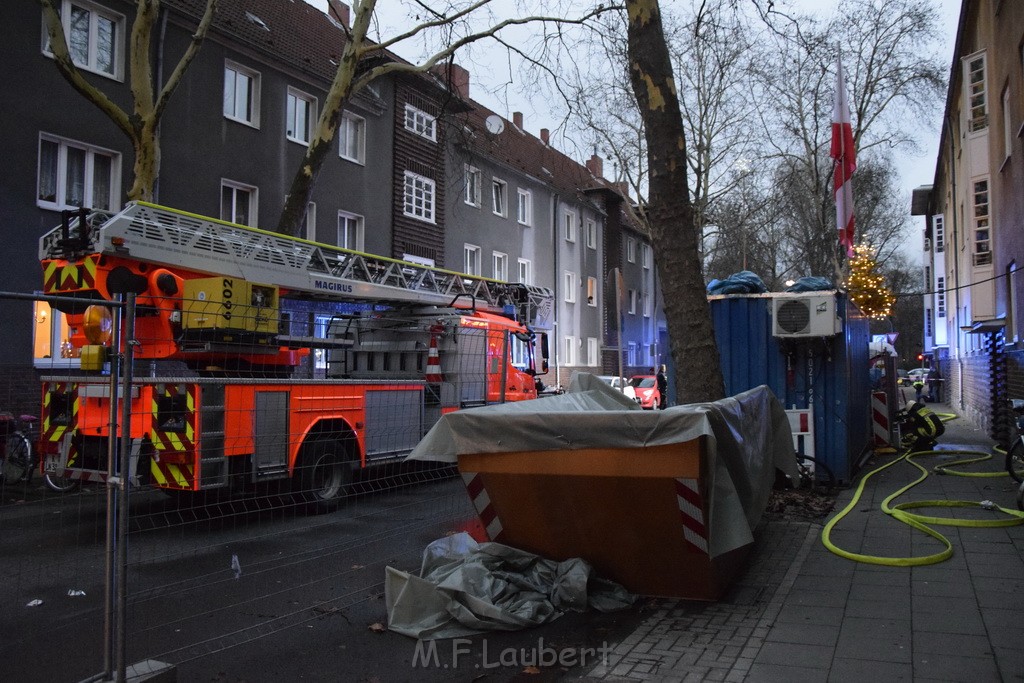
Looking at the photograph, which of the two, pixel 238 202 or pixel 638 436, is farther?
pixel 238 202

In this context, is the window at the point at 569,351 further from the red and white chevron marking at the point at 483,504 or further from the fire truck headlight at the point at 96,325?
the red and white chevron marking at the point at 483,504

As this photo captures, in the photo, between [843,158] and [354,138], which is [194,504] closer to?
[843,158]

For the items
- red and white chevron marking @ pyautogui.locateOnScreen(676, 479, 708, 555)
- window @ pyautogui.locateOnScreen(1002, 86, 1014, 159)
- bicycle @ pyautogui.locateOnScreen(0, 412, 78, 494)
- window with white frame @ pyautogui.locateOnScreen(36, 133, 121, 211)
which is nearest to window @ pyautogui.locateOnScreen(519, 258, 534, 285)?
window with white frame @ pyautogui.locateOnScreen(36, 133, 121, 211)

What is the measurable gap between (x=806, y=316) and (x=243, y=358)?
6.34 meters

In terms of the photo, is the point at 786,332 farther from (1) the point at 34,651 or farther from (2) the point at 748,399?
(1) the point at 34,651

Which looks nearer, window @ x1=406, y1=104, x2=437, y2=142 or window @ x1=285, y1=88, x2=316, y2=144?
window @ x1=285, y1=88, x2=316, y2=144

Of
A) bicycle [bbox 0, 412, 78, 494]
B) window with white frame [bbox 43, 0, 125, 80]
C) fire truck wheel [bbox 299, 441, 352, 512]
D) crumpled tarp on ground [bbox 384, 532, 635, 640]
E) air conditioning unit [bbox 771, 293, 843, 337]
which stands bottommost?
crumpled tarp on ground [bbox 384, 532, 635, 640]

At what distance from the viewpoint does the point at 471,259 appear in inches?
1111

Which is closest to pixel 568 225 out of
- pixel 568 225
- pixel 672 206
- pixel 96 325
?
pixel 568 225

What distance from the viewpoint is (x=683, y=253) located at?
25.8 ft

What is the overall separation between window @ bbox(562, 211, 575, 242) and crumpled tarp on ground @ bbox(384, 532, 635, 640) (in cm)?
3141

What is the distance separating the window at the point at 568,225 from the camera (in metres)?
36.2

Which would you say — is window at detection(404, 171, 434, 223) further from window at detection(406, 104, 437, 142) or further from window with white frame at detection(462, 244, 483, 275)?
window with white frame at detection(462, 244, 483, 275)

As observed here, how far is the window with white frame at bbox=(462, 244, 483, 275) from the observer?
90.7 feet
